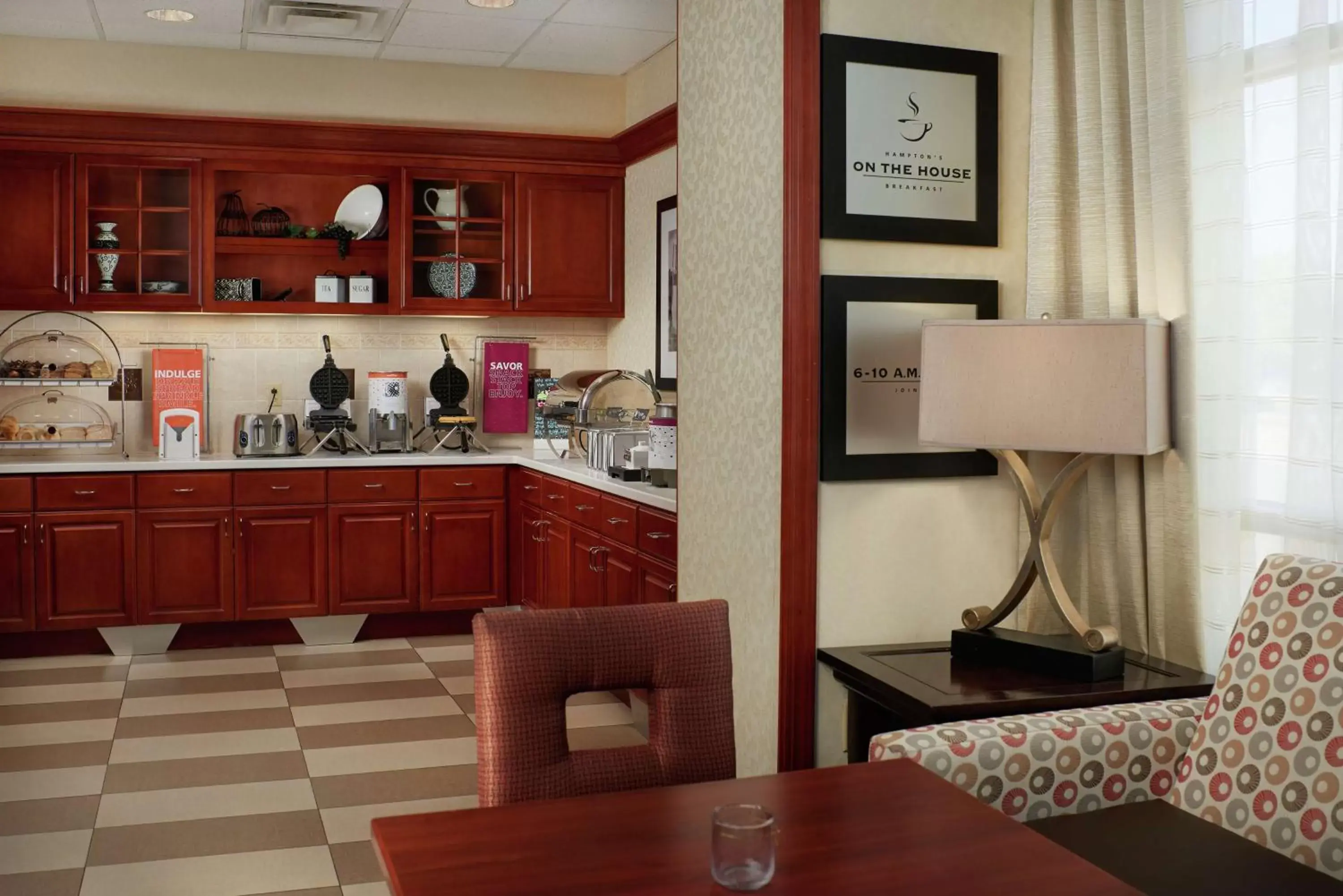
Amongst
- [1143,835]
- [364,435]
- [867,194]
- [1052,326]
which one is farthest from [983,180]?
[364,435]

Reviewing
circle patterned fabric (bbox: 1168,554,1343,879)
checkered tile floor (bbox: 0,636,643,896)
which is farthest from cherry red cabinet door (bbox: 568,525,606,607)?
circle patterned fabric (bbox: 1168,554,1343,879)

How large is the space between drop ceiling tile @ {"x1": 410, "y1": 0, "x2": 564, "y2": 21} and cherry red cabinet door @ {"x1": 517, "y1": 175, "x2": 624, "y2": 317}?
1033 mm

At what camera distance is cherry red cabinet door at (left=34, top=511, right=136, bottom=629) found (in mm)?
5414

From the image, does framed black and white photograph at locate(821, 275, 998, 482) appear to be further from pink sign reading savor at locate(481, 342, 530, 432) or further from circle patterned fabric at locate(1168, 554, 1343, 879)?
pink sign reading savor at locate(481, 342, 530, 432)

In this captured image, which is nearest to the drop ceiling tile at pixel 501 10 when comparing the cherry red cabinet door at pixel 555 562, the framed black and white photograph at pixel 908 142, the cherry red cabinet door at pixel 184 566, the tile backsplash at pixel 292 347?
the tile backsplash at pixel 292 347

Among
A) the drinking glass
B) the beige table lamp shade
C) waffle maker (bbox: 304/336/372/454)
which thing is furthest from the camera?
waffle maker (bbox: 304/336/372/454)

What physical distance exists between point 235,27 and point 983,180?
3859 mm

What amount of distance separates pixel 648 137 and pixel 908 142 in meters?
3.25

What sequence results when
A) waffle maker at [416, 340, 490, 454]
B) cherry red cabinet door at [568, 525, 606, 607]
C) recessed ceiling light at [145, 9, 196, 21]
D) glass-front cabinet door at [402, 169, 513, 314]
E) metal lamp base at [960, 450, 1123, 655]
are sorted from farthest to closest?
waffle maker at [416, 340, 490, 454] → glass-front cabinet door at [402, 169, 513, 314] → recessed ceiling light at [145, 9, 196, 21] → cherry red cabinet door at [568, 525, 606, 607] → metal lamp base at [960, 450, 1123, 655]

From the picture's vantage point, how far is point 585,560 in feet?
16.2

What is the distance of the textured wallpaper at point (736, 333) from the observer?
287 centimetres

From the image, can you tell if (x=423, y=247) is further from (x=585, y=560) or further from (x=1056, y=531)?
(x=1056, y=531)

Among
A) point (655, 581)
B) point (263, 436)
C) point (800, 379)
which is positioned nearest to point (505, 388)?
point (263, 436)

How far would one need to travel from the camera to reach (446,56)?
6039mm
